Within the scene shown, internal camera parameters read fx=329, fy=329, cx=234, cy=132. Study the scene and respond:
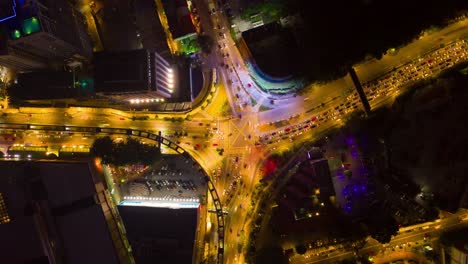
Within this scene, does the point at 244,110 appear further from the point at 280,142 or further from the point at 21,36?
the point at 21,36

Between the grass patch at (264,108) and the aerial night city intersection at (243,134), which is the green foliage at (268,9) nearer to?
the aerial night city intersection at (243,134)

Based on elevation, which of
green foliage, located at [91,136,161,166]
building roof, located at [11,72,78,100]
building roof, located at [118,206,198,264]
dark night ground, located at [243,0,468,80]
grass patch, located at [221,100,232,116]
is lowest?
building roof, located at [118,206,198,264]

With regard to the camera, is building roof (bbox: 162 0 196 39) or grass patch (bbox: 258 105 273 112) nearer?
building roof (bbox: 162 0 196 39)

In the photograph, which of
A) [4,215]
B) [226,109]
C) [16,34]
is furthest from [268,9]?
[4,215]

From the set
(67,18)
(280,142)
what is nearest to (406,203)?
(280,142)

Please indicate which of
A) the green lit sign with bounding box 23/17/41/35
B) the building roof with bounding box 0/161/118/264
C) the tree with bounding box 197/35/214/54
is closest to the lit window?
the building roof with bounding box 0/161/118/264

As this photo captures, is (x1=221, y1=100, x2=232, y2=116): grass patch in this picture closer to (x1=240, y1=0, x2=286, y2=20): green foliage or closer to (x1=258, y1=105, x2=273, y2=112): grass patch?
(x1=258, y1=105, x2=273, y2=112): grass patch
